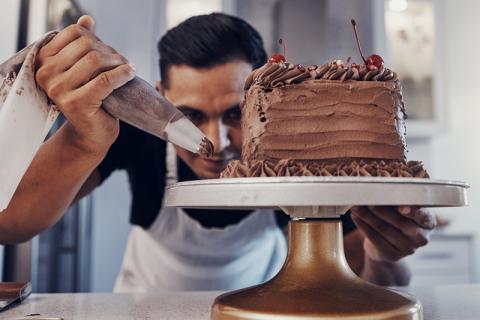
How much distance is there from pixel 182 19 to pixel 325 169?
3.48ft

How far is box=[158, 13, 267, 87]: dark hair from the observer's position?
4.60 ft

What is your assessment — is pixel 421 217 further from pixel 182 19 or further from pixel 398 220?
pixel 182 19

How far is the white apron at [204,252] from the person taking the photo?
4.78ft

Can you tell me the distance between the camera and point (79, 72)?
0.76 meters

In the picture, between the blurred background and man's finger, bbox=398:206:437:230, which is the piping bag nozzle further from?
the blurred background

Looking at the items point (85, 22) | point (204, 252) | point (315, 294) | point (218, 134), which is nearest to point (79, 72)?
point (85, 22)

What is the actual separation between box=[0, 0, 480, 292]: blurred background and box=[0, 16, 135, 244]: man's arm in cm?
44

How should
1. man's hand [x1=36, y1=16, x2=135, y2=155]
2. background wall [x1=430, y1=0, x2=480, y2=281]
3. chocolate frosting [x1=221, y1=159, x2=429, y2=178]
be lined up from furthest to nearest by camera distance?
background wall [x1=430, y1=0, x2=480, y2=281] → man's hand [x1=36, y1=16, x2=135, y2=155] → chocolate frosting [x1=221, y1=159, x2=429, y2=178]

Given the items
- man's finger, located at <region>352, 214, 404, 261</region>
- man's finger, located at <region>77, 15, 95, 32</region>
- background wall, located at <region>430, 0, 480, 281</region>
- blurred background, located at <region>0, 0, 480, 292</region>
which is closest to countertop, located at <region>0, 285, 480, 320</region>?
man's finger, located at <region>352, 214, 404, 261</region>

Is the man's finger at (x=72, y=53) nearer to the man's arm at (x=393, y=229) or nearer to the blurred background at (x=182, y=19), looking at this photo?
the man's arm at (x=393, y=229)

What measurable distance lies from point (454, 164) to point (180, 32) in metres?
2.39

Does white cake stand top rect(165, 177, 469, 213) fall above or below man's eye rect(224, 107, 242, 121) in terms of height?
below

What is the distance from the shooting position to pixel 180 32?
1510mm

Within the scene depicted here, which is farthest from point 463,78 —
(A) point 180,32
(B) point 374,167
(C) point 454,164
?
(B) point 374,167
